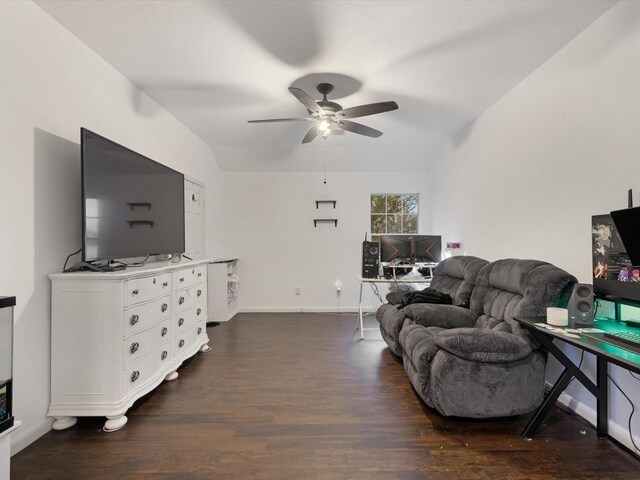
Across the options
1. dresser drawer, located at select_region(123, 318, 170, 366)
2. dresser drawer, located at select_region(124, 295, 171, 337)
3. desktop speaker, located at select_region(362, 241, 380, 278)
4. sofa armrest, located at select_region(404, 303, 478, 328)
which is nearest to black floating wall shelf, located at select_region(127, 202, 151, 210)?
dresser drawer, located at select_region(124, 295, 171, 337)

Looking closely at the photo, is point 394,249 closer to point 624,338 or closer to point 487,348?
point 487,348

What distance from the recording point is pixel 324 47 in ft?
7.82

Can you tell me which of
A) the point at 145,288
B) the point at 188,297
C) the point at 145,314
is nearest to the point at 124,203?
the point at 145,288

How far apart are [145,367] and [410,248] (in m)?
3.11

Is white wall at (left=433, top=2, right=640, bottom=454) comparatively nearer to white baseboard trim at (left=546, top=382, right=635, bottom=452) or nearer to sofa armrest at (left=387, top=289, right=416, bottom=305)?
white baseboard trim at (left=546, top=382, right=635, bottom=452)

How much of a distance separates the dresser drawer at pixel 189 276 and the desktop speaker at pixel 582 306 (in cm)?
296

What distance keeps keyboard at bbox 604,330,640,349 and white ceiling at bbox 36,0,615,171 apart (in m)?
1.99

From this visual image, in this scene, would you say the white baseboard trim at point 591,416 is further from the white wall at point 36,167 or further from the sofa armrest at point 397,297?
the white wall at point 36,167

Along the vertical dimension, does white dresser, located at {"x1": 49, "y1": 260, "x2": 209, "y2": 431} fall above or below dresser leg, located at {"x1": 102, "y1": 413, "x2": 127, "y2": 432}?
above

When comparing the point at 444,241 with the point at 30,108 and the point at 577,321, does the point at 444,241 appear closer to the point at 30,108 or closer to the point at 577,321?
the point at 577,321

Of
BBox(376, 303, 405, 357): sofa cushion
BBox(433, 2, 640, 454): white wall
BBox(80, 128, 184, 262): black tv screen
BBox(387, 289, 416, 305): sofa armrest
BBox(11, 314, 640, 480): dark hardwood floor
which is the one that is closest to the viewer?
BBox(11, 314, 640, 480): dark hardwood floor

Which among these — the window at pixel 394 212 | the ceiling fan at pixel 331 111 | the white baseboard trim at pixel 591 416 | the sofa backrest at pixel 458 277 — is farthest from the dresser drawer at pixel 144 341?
the window at pixel 394 212

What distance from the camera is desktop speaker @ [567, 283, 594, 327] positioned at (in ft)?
6.04

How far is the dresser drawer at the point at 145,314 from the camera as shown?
2.14 meters
